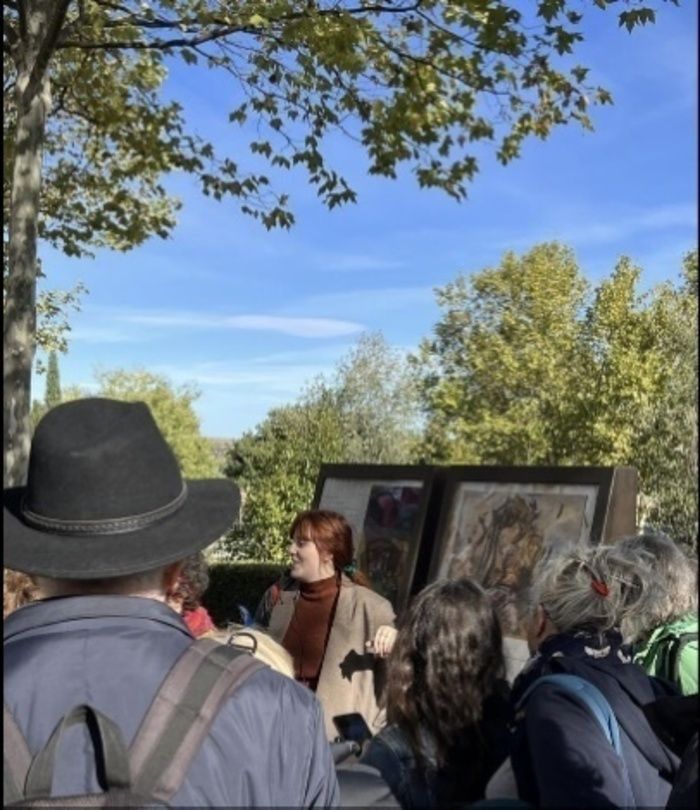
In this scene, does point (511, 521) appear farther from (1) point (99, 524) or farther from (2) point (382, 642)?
(1) point (99, 524)

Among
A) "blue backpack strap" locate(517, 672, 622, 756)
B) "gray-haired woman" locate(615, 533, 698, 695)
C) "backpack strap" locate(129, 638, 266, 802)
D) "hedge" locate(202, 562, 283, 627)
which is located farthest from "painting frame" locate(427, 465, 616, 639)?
"hedge" locate(202, 562, 283, 627)

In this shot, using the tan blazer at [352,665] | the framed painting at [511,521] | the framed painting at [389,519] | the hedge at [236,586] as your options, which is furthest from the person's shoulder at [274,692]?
the hedge at [236,586]

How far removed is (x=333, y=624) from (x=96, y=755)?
3.21 m

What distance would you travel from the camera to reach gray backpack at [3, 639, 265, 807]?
1.64m

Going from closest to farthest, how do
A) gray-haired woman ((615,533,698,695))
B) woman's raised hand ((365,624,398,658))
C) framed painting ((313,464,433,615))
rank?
gray-haired woman ((615,533,698,695)) → woman's raised hand ((365,624,398,658)) → framed painting ((313,464,433,615))

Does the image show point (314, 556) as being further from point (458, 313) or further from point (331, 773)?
point (458, 313)

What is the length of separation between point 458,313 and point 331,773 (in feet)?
95.6

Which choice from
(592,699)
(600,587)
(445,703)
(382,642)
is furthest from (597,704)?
(382,642)

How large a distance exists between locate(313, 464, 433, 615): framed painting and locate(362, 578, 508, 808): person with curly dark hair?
351 cm

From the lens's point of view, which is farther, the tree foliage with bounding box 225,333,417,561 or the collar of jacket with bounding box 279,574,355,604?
the tree foliage with bounding box 225,333,417,561

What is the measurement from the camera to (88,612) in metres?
1.83

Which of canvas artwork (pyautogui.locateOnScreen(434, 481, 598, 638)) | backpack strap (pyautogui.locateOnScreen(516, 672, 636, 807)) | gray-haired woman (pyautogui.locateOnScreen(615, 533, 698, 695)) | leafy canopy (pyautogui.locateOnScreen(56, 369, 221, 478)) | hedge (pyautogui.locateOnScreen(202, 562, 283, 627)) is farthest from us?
leafy canopy (pyautogui.locateOnScreen(56, 369, 221, 478))

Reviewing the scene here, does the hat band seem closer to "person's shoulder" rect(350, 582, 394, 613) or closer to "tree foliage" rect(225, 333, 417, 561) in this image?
"person's shoulder" rect(350, 582, 394, 613)

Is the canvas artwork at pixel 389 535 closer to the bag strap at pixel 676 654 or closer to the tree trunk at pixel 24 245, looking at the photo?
the tree trunk at pixel 24 245
